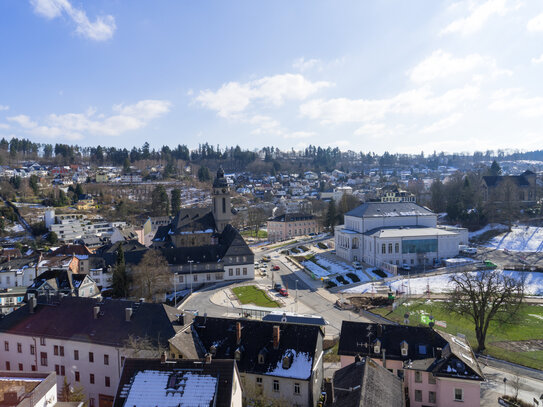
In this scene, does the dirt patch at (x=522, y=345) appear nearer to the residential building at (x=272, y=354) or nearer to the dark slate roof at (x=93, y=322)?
the residential building at (x=272, y=354)

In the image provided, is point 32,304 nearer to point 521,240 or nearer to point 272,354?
point 272,354

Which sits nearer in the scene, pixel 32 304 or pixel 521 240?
pixel 32 304

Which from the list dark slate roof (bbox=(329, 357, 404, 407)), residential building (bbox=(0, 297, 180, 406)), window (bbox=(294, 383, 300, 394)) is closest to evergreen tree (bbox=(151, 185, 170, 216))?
residential building (bbox=(0, 297, 180, 406))

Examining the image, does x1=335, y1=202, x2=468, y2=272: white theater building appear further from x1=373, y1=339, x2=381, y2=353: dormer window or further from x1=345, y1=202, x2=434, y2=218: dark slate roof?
x1=373, y1=339, x2=381, y2=353: dormer window

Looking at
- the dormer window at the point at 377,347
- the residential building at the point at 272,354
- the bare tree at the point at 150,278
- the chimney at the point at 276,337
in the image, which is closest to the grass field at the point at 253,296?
the bare tree at the point at 150,278

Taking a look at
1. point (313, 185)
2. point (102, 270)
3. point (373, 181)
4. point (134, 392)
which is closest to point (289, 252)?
point (102, 270)

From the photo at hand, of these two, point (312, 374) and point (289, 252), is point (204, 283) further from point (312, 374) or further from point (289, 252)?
point (312, 374)

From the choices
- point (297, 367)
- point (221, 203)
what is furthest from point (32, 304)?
point (221, 203)
